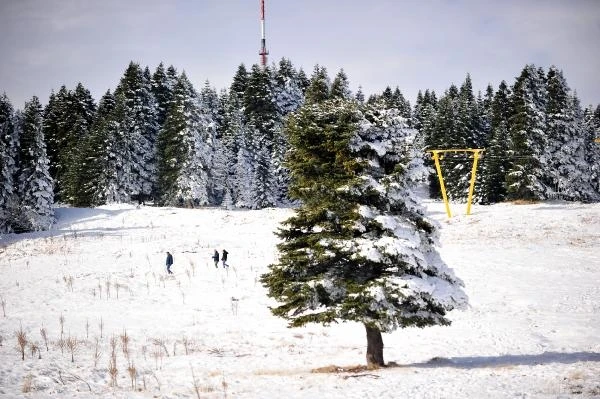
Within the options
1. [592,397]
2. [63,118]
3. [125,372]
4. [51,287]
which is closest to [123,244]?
[51,287]

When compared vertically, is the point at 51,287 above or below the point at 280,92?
below

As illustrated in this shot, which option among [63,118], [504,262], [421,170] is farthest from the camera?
[63,118]

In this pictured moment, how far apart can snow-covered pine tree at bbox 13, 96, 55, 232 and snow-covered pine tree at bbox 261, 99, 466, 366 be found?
3981cm

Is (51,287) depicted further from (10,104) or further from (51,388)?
(10,104)

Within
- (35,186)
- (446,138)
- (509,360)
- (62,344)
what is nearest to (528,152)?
(446,138)

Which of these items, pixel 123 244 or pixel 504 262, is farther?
pixel 123 244

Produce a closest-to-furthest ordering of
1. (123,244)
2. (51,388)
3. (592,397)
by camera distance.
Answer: (592,397) < (51,388) < (123,244)

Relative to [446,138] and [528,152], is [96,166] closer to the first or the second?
[528,152]

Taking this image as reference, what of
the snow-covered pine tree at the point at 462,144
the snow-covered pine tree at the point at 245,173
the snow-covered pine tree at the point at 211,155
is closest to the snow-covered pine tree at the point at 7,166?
the snow-covered pine tree at the point at 211,155

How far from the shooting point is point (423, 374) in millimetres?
13055

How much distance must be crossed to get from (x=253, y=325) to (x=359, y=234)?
9.33 metres

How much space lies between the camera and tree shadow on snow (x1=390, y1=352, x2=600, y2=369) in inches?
564

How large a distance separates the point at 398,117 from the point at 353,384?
7.56m

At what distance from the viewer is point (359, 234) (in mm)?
13609
